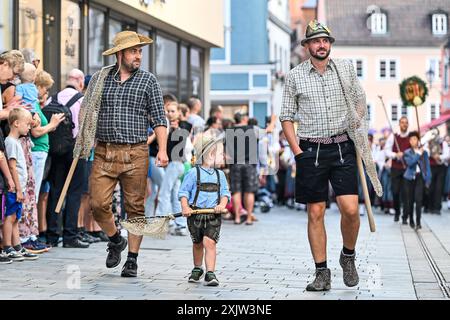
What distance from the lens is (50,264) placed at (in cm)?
1091

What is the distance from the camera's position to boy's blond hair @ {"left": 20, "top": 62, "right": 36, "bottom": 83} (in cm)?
1196

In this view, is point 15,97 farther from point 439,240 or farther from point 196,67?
point 196,67

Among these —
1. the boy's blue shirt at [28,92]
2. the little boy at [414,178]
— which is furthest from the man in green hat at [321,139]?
the little boy at [414,178]

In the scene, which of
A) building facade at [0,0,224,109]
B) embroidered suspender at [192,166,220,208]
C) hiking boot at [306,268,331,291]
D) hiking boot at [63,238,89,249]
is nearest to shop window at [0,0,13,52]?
building facade at [0,0,224,109]

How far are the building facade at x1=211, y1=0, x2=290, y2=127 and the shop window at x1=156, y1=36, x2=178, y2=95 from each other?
13.5 metres

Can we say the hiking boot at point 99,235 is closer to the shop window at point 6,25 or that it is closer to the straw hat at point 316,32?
the shop window at point 6,25

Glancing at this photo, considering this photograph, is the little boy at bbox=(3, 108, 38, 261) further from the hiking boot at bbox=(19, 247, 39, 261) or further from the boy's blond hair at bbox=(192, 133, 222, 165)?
the boy's blond hair at bbox=(192, 133, 222, 165)

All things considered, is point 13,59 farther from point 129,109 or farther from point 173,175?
point 173,175

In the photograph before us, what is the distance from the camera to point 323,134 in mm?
9273

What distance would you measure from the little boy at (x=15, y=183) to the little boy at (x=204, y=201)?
2.07 meters

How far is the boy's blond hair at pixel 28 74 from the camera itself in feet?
39.2

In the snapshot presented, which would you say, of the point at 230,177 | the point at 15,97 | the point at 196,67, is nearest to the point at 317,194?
the point at 15,97

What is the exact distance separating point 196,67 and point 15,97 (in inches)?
542
